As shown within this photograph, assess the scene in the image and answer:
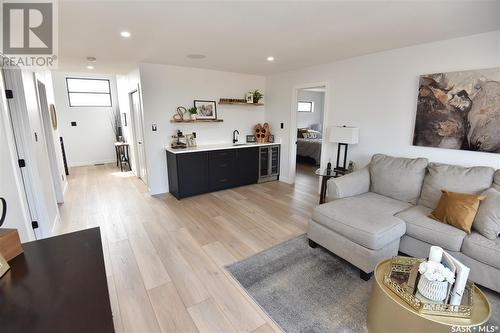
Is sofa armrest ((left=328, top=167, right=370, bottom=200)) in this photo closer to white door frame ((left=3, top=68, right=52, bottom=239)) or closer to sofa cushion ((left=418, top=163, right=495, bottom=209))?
sofa cushion ((left=418, top=163, right=495, bottom=209))

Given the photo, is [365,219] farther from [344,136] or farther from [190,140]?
[190,140]

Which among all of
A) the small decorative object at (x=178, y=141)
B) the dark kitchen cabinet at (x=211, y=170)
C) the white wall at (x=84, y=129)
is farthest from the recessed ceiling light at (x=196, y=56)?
the white wall at (x=84, y=129)

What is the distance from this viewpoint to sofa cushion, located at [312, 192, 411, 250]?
210 centimetres

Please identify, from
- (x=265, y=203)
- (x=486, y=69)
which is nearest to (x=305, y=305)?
(x=265, y=203)

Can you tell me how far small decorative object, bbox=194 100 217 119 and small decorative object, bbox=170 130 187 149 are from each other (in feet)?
1.65

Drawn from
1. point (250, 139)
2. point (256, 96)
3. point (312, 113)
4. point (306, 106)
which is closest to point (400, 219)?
point (250, 139)

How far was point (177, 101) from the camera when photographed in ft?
14.4

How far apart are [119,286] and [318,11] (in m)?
2.88

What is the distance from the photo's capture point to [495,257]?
6.05 ft

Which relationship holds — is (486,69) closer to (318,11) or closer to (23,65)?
(318,11)

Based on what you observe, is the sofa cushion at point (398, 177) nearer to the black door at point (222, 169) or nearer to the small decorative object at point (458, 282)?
the small decorative object at point (458, 282)

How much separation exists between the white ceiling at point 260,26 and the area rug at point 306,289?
7.52 ft

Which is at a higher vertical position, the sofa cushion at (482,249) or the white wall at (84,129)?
the white wall at (84,129)

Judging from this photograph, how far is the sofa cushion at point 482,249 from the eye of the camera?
6.08 feet
